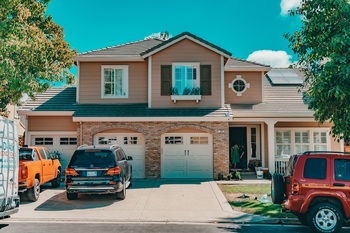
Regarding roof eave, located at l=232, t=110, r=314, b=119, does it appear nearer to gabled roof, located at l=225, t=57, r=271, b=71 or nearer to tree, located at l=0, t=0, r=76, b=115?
gabled roof, located at l=225, t=57, r=271, b=71

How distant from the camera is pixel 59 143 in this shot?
763 inches

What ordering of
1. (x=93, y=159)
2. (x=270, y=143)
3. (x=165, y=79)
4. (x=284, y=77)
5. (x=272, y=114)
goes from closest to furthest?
(x=93, y=159) < (x=272, y=114) < (x=270, y=143) < (x=165, y=79) < (x=284, y=77)

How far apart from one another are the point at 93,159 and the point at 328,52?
8101 millimetres

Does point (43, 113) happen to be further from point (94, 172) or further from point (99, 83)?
point (94, 172)

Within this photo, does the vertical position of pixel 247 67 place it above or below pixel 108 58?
below

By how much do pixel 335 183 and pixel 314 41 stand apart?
4771 millimetres

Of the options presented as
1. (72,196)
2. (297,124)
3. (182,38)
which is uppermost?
(182,38)

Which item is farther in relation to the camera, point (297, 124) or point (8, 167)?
point (297, 124)

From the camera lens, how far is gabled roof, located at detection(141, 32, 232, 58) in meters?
18.9

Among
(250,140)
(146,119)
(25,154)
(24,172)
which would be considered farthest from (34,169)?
(250,140)

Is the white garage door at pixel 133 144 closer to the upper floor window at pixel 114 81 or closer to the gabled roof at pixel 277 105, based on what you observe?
the upper floor window at pixel 114 81

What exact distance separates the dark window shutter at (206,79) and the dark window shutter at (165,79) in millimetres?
1720

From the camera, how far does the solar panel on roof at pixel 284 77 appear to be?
2253 cm

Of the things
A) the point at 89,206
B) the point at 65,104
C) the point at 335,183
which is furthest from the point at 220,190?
the point at 65,104
